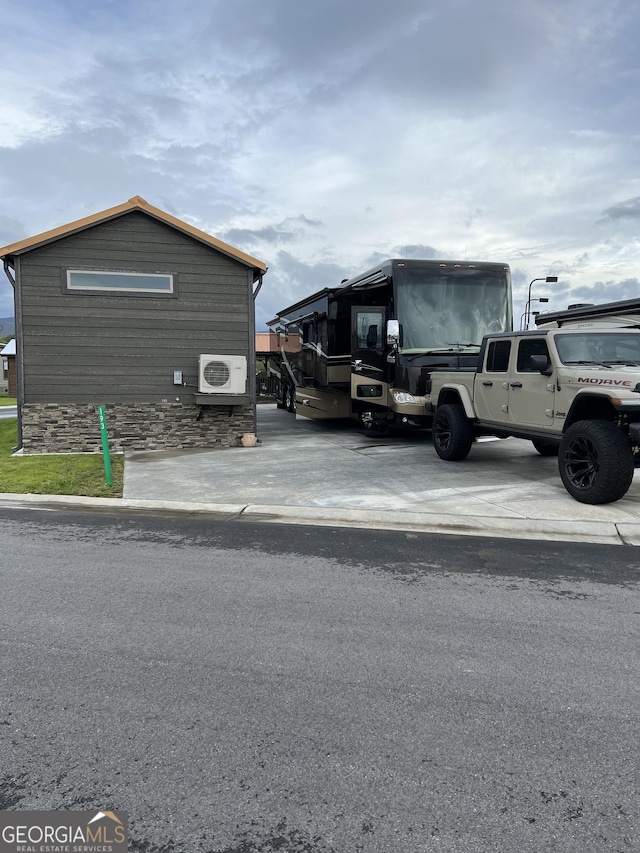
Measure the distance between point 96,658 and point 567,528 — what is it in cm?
497

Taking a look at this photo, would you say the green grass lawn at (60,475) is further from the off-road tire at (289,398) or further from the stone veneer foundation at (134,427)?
the off-road tire at (289,398)

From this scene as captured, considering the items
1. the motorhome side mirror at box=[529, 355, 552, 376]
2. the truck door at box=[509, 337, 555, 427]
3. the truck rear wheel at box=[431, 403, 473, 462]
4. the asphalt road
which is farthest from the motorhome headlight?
the asphalt road

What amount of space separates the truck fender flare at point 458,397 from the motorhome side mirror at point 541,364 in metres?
1.91

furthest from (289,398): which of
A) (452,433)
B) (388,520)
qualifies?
(388,520)

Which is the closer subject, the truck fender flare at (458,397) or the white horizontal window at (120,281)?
the truck fender flare at (458,397)

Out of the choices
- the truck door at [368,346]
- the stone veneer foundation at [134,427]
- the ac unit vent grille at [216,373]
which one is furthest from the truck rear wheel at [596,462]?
the stone veneer foundation at [134,427]

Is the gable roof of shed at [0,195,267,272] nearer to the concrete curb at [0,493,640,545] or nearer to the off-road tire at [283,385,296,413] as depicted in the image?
the concrete curb at [0,493,640,545]

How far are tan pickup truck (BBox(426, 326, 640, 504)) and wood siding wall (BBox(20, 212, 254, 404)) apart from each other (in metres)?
4.93

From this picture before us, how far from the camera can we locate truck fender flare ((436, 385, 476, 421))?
33.1 feet

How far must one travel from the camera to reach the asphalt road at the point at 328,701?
91.1 inches

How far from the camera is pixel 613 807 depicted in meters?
2.36

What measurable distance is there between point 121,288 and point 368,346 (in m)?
5.05

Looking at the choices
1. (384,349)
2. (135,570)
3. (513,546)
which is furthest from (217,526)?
(384,349)

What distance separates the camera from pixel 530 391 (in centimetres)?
867
